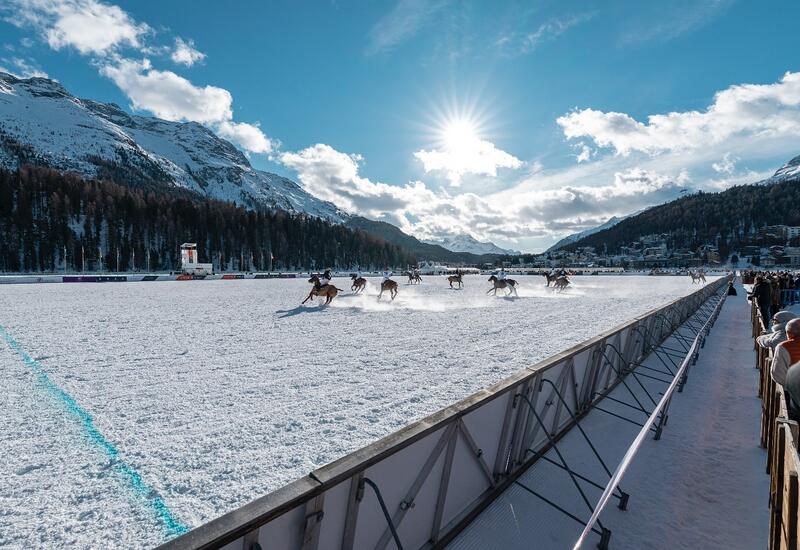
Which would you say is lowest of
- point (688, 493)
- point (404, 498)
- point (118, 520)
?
point (688, 493)

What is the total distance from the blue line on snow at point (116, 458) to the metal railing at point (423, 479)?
5.25ft

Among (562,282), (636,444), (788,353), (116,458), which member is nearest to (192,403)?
(116,458)

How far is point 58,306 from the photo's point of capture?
653 inches

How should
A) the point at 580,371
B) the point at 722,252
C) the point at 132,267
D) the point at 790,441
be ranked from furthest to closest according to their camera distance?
the point at 722,252 < the point at 132,267 < the point at 580,371 < the point at 790,441

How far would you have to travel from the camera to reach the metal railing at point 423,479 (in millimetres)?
1948

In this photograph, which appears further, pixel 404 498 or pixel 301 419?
pixel 301 419

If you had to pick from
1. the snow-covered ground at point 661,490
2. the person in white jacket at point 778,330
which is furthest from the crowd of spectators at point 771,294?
the snow-covered ground at point 661,490

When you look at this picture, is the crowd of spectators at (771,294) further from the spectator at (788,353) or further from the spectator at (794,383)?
the spectator at (794,383)

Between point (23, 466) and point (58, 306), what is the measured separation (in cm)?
1656

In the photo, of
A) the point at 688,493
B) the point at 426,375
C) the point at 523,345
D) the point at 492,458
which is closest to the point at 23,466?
the point at 492,458

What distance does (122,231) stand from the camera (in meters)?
86.2

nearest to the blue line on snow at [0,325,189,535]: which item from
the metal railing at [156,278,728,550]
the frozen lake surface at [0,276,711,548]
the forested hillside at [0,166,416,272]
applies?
the frozen lake surface at [0,276,711,548]

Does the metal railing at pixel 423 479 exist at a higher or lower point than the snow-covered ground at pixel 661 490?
higher

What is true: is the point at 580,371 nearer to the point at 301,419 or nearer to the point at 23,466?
the point at 301,419
